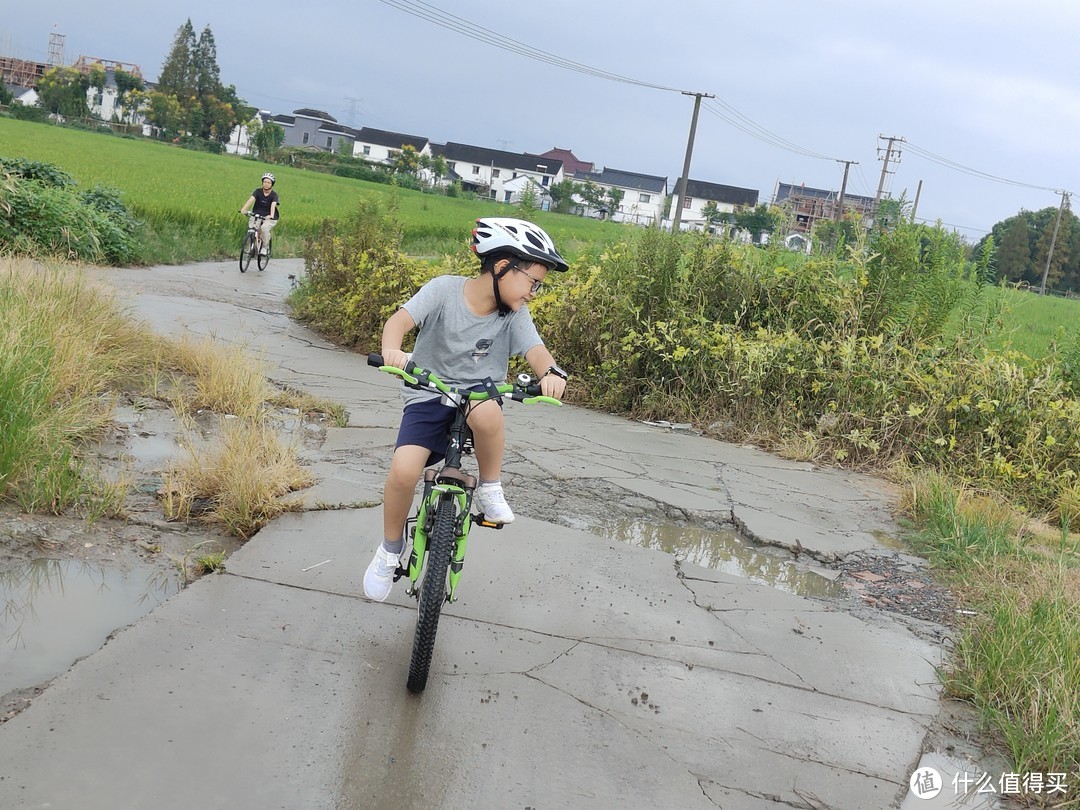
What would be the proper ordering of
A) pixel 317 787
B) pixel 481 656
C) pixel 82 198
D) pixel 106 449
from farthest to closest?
pixel 82 198
pixel 106 449
pixel 481 656
pixel 317 787

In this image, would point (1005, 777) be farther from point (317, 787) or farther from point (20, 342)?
point (20, 342)

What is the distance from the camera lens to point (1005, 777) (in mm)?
3643

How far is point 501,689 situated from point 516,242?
1.73m

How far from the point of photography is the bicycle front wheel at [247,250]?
58.5 ft

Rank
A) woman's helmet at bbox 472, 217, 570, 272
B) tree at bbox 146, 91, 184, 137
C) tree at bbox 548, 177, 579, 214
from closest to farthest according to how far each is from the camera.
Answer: woman's helmet at bbox 472, 217, 570, 272 < tree at bbox 548, 177, 579, 214 < tree at bbox 146, 91, 184, 137

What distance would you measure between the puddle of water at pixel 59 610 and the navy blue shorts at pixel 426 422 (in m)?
1.32

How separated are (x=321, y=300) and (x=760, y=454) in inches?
240

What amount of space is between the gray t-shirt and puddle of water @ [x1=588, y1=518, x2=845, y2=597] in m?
2.13

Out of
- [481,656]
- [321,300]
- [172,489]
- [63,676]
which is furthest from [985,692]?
[321,300]

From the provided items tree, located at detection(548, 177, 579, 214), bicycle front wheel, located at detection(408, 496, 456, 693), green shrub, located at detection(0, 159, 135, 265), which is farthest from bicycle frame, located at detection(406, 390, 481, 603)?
tree, located at detection(548, 177, 579, 214)

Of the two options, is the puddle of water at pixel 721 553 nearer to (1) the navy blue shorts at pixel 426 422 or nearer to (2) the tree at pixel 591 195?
(1) the navy blue shorts at pixel 426 422

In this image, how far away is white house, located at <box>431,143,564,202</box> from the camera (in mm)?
130375

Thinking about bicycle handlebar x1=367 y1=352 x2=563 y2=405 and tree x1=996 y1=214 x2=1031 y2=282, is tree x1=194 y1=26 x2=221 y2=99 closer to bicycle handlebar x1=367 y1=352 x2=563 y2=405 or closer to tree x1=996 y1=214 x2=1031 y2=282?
tree x1=996 y1=214 x2=1031 y2=282

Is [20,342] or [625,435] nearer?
[20,342]
